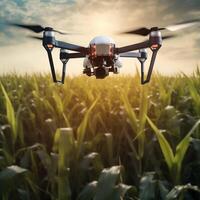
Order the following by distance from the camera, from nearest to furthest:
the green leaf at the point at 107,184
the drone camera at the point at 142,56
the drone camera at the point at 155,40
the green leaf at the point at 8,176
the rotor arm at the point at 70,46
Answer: the green leaf at the point at 107,184 < the green leaf at the point at 8,176 < the drone camera at the point at 155,40 < the rotor arm at the point at 70,46 < the drone camera at the point at 142,56

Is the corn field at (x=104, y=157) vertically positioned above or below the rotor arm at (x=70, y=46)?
below

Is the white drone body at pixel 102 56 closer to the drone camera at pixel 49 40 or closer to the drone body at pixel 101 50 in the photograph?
the drone body at pixel 101 50

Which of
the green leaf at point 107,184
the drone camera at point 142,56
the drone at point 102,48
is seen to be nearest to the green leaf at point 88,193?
the green leaf at point 107,184

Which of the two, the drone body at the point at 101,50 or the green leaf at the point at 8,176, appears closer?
the green leaf at the point at 8,176

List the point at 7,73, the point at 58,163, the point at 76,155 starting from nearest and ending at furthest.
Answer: the point at 58,163
the point at 76,155
the point at 7,73

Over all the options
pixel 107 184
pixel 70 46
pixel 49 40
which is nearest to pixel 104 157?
pixel 49 40

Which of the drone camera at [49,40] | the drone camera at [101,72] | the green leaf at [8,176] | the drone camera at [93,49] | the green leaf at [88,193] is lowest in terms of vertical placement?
the green leaf at [88,193]

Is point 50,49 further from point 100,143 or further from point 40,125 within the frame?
point 40,125

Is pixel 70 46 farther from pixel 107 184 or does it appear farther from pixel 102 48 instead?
pixel 107 184

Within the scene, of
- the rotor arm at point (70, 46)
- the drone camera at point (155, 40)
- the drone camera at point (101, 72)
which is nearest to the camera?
the drone camera at point (155, 40)

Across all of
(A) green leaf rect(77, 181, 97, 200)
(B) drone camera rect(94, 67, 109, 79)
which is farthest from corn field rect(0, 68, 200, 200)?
(B) drone camera rect(94, 67, 109, 79)

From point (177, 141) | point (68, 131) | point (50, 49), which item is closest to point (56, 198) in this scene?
point (68, 131)
